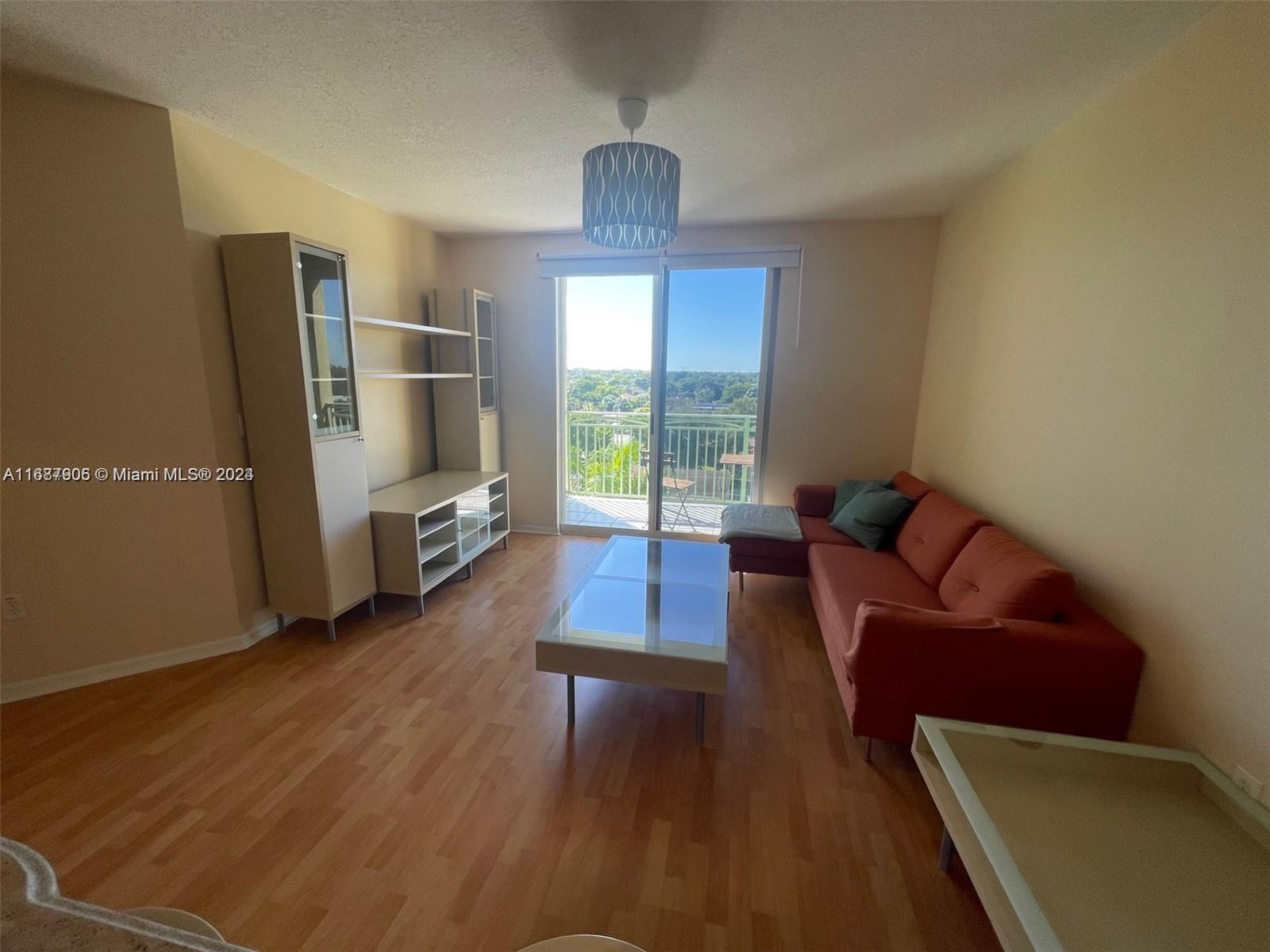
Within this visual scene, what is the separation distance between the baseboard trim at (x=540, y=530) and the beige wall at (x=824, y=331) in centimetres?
90

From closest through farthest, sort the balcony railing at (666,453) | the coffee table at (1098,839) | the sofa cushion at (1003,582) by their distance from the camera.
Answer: the coffee table at (1098,839) → the sofa cushion at (1003,582) → the balcony railing at (666,453)

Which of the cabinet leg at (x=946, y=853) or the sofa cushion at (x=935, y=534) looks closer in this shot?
the cabinet leg at (x=946, y=853)

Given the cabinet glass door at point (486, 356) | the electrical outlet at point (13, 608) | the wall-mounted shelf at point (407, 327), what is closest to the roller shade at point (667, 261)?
the cabinet glass door at point (486, 356)

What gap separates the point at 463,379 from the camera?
3795 mm

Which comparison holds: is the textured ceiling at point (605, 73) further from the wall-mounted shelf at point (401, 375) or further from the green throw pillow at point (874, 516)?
the green throw pillow at point (874, 516)

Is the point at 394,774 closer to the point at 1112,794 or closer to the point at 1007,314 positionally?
the point at 1112,794

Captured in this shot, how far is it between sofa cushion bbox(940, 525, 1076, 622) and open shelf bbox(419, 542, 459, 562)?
2705 millimetres

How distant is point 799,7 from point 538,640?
222cm

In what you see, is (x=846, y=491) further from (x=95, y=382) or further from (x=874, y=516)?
(x=95, y=382)

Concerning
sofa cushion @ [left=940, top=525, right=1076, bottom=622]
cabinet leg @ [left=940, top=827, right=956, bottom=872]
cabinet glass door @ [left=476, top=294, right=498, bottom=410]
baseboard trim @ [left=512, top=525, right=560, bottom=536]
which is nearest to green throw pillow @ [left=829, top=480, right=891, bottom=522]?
sofa cushion @ [left=940, top=525, right=1076, bottom=622]

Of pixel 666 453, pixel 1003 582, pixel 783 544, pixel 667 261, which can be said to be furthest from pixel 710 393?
pixel 1003 582

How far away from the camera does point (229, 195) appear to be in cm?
231

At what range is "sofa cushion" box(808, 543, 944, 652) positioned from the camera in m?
2.12

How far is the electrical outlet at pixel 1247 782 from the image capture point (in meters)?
1.25
